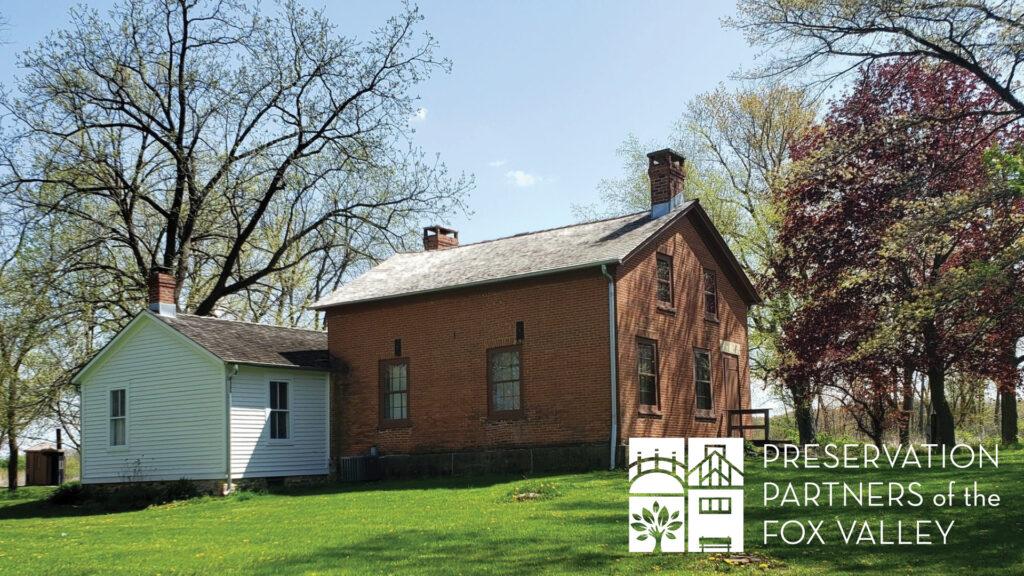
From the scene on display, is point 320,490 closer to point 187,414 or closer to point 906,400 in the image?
point 187,414

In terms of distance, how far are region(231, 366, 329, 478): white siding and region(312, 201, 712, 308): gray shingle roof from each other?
7.90 feet

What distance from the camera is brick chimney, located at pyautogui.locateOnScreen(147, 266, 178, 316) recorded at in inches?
1037

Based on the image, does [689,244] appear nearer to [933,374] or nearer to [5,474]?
[933,374]

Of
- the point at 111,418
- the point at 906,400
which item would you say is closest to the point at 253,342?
the point at 111,418

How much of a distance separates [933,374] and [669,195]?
7779mm

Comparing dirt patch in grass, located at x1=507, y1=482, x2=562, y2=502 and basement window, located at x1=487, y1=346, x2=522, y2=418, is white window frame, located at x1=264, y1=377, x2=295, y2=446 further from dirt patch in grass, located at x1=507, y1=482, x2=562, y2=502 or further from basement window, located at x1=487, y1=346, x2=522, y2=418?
dirt patch in grass, located at x1=507, y1=482, x2=562, y2=502

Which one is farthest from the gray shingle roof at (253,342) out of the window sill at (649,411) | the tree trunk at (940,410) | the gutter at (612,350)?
the tree trunk at (940,410)

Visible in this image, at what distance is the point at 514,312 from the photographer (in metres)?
24.1

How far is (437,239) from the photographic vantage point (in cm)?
3166

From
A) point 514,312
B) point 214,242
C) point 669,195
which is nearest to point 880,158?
point 669,195

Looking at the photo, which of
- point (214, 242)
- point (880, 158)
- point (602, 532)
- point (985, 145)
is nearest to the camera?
point (602, 532)

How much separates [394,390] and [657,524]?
567 inches

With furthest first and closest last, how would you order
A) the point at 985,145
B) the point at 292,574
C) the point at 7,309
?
the point at 7,309 < the point at 985,145 < the point at 292,574

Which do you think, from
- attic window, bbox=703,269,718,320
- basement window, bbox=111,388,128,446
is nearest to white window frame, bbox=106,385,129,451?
basement window, bbox=111,388,128,446
